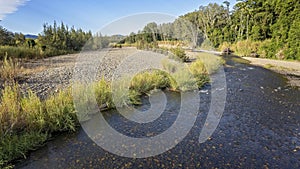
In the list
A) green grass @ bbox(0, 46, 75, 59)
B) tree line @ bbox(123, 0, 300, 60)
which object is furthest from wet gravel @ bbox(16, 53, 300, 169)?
tree line @ bbox(123, 0, 300, 60)

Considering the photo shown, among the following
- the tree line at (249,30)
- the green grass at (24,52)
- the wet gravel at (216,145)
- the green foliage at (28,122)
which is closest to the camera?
the wet gravel at (216,145)

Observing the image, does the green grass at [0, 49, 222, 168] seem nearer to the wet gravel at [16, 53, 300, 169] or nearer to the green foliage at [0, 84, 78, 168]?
the green foliage at [0, 84, 78, 168]

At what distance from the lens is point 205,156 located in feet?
10.8

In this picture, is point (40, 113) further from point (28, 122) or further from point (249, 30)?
point (249, 30)

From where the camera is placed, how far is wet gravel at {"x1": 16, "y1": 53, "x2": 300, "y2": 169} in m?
3.11

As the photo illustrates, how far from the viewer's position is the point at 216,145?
12.0 ft

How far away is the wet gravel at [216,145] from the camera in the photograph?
311 cm

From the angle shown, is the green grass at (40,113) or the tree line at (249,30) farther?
the tree line at (249,30)

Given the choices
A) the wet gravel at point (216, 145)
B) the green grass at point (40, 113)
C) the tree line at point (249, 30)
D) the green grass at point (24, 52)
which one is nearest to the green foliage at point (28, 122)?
the green grass at point (40, 113)

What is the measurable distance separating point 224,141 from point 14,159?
12.2 ft

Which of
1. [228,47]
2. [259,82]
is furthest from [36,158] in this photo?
[228,47]

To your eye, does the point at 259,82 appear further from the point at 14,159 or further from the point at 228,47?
the point at 228,47

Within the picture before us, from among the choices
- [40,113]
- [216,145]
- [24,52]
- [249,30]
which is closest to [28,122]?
[40,113]

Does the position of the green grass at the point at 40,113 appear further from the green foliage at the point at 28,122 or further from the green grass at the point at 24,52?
the green grass at the point at 24,52
